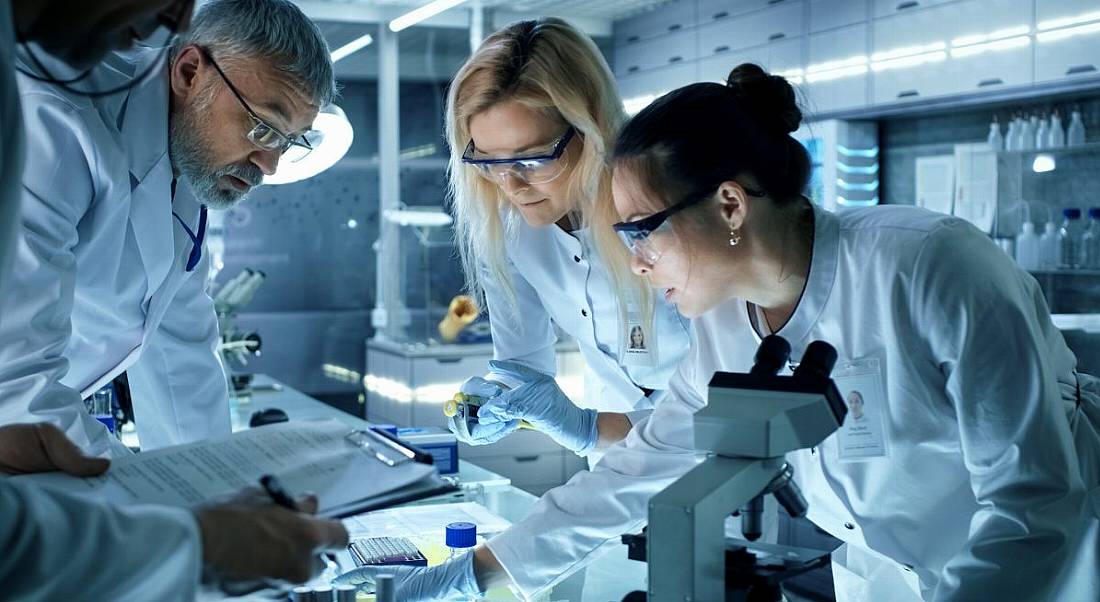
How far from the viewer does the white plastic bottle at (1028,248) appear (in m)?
4.79

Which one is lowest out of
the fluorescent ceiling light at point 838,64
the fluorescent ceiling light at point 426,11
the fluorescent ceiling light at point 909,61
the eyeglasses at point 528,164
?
the eyeglasses at point 528,164

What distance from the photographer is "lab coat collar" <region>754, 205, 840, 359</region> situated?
1.57m

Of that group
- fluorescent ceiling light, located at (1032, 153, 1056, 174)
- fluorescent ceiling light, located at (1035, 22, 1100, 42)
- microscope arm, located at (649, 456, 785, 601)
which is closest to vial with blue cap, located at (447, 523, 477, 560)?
microscope arm, located at (649, 456, 785, 601)

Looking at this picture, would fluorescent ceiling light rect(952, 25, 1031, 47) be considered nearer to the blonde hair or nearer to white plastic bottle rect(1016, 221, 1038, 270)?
white plastic bottle rect(1016, 221, 1038, 270)

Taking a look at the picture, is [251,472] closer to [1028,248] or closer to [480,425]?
[480,425]

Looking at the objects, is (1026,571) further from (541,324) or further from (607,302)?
(541,324)

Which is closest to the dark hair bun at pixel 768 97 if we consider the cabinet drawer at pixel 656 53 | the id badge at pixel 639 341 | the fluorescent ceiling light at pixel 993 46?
the id badge at pixel 639 341

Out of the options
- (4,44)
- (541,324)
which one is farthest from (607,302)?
(4,44)

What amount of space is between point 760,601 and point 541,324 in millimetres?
1425

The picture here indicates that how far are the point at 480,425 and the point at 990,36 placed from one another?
3565mm

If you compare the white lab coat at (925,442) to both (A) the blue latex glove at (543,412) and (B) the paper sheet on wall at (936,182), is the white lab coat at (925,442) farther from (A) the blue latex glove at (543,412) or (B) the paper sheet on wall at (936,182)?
(B) the paper sheet on wall at (936,182)

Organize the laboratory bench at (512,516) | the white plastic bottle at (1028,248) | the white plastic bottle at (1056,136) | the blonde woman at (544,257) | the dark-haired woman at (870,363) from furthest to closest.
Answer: the white plastic bottle at (1028,248), the white plastic bottle at (1056,136), the blonde woman at (544,257), the laboratory bench at (512,516), the dark-haired woman at (870,363)

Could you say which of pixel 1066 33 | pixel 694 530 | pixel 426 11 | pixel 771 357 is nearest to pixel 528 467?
pixel 426 11

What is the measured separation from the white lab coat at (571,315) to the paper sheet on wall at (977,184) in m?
3.09
